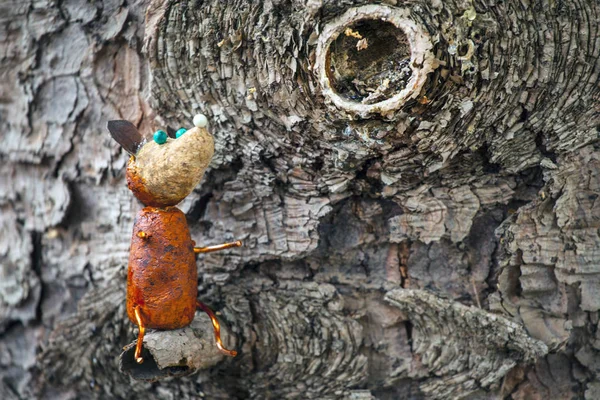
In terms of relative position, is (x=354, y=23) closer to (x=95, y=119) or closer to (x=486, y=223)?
(x=486, y=223)

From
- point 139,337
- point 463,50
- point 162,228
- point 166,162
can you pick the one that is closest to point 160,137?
point 166,162

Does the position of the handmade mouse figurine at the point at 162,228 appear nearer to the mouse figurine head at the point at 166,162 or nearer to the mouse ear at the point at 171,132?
the mouse figurine head at the point at 166,162

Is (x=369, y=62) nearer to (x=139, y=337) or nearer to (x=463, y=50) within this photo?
(x=463, y=50)

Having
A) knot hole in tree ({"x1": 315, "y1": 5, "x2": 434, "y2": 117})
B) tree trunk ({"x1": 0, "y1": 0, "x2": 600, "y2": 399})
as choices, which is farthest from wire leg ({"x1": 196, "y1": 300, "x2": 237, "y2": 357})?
knot hole in tree ({"x1": 315, "y1": 5, "x2": 434, "y2": 117})

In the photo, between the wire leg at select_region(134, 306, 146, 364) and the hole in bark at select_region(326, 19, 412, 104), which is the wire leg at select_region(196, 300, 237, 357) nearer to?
the wire leg at select_region(134, 306, 146, 364)

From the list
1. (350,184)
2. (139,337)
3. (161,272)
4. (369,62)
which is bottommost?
(139,337)

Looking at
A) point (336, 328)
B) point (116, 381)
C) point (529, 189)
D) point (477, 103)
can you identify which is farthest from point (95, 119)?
point (529, 189)
